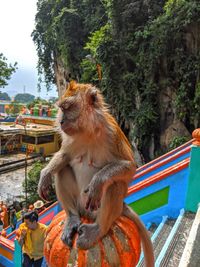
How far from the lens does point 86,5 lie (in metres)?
17.5

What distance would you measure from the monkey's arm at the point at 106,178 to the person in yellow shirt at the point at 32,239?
2158mm

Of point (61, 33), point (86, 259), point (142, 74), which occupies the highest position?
point (61, 33)

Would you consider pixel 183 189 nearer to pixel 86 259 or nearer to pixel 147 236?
pixel 147 236

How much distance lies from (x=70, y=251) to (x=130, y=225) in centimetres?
42

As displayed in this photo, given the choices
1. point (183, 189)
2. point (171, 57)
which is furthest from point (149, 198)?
point (171, 57)

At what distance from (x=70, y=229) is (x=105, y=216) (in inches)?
9.1

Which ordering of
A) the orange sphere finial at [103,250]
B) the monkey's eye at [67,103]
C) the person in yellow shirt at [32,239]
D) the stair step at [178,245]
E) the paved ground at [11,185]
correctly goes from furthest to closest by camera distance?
the paved ground at [11,185]
the person in yellow shirt at [32,239]
the stair step at [178,245]
the monkey's eye at [67,103]
the orange sphere finial at [103,250]

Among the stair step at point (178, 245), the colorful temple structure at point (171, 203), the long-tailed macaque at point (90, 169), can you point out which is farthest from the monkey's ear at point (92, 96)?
the stair step at point (178, 245)

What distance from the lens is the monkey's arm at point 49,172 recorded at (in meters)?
1.97

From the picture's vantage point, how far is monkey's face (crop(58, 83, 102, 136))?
1.78 metres

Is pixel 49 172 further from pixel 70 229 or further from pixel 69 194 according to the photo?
pixel 70 229

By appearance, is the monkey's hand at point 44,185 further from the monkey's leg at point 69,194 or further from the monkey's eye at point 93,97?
the monkey's eye at point 93,97

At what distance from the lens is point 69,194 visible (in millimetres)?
1910

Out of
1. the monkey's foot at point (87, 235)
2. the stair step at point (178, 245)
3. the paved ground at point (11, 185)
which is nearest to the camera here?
the monkey's foot at point (87, 235)
